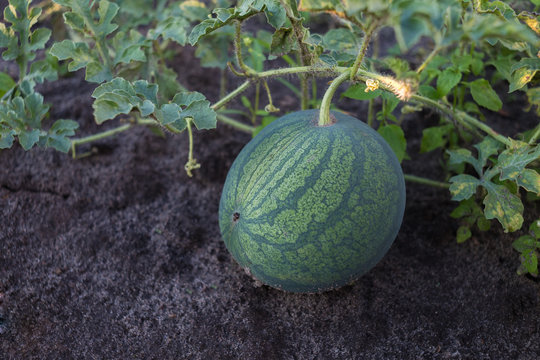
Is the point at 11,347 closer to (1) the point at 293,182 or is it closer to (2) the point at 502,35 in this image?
(1) the point at 293,182

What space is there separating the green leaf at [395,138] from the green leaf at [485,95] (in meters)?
0.38

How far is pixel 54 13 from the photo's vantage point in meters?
3.33

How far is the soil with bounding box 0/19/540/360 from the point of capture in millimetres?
1966

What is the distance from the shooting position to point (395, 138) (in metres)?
2.29

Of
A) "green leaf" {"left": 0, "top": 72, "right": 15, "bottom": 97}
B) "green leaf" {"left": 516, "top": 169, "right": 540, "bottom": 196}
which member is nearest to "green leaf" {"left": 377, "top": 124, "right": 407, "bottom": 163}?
"green leaf" {"left": 516, "top": 169, "right": 540, "bottom": 196}

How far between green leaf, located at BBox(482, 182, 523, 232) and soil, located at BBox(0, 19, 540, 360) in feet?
1.33

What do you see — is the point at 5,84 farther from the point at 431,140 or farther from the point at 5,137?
the point at 431,140

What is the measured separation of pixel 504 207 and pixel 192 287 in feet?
4.34

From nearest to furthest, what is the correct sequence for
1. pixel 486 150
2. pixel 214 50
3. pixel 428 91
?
pixel 486 150 < pixel 428 91 < pixel 214 50

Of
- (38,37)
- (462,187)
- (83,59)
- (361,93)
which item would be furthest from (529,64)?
(38,37)

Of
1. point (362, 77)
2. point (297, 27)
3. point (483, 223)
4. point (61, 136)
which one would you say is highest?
point (297, 27)

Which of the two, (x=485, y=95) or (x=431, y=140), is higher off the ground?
(x=485, y=95)

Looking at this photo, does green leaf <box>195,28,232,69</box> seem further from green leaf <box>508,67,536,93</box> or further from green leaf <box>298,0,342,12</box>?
green leaf <box>508,67,536,93</box>

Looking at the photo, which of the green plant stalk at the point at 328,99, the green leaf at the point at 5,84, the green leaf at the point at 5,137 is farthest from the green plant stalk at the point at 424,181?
the green leaf at the point at 5,84
